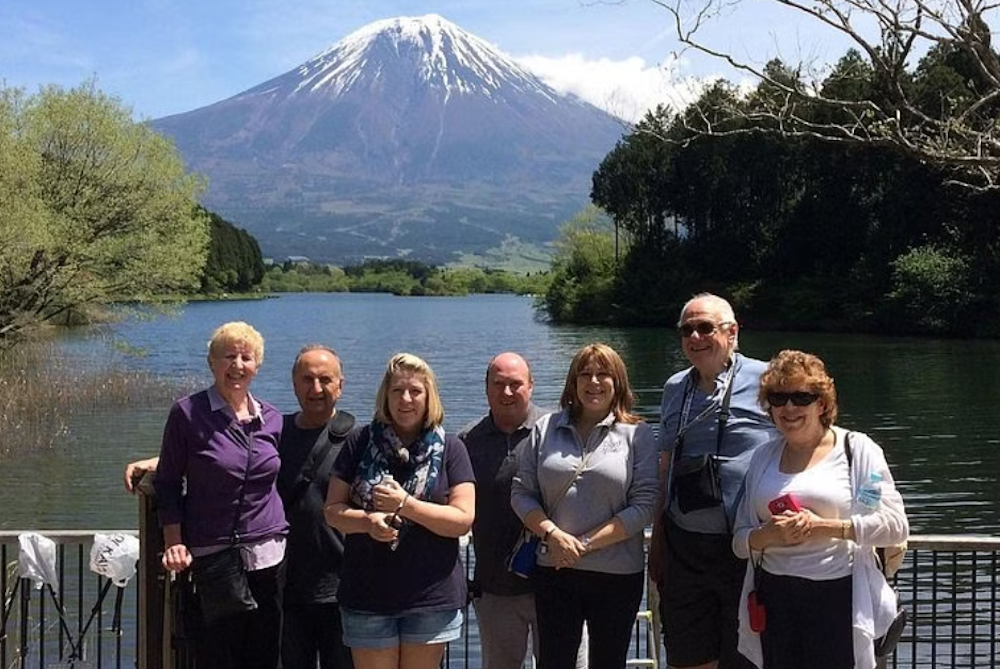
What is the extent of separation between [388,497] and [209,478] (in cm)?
67

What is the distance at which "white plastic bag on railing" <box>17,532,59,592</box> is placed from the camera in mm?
4383

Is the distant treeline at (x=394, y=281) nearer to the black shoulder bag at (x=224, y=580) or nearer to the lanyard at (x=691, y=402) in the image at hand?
the lanyard at (x=691, y=402)

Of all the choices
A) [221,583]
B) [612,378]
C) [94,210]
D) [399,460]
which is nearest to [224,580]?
[221,583]

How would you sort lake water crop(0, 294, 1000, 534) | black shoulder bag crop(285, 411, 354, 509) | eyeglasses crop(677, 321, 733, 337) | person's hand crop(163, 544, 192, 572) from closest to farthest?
person's hand crop(163, 544, 192, 572) < eyeglasses crop(677, 321, 733, 337) < black shoulder bag crop(285, 411, 354, 509) < lake water crop(0, 294, 1000, 534)

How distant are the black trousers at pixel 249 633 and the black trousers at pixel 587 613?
A: 38.6 inches

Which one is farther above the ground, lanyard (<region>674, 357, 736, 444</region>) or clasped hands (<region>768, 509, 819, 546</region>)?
lanyard (<region>674, 357, 736, 444</region>)

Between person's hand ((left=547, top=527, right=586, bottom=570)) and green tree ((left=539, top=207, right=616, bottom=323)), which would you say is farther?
green tree ((left=539, top=207, right=616, bottom=323))

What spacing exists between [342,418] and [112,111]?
86.7 feet

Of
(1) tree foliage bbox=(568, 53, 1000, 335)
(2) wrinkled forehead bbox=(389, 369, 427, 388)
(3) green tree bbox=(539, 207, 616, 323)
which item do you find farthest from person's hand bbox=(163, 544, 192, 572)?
(3) green tree bbox=(539, 207, 616, 323)

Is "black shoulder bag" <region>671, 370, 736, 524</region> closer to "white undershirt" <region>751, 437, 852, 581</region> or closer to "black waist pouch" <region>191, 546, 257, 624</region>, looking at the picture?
"white undershirt" <region>751, 437, 852, 581</region>

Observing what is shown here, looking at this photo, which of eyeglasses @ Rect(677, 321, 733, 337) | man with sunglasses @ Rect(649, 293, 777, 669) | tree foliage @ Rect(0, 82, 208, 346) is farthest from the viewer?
tree foliage @ Rect(0, 82, 208, 346)

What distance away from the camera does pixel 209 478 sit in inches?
151

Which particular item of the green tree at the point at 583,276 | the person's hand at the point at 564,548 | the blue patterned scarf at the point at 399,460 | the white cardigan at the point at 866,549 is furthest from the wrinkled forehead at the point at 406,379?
the green tree at the point at 583,276

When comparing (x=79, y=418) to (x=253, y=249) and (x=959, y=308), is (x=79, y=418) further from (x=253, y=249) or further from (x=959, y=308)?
(x=253, y=249)
